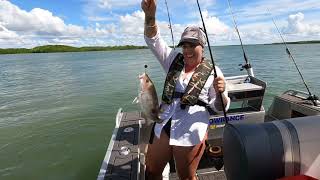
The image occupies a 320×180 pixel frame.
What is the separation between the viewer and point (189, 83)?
294cm

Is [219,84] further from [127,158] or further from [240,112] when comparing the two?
[240,112]

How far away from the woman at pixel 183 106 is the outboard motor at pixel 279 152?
0.77 metres

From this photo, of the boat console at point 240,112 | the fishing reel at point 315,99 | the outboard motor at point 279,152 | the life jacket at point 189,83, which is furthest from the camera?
the fishing reel at point 315,99

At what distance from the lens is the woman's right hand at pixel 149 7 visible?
276 centimetres

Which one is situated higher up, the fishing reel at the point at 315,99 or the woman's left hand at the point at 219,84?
the woman's left hand at the point at 219,84

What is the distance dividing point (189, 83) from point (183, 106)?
0.72 feet

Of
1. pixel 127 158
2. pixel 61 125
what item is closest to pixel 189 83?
pixel 127 158

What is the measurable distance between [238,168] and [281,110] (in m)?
3.91

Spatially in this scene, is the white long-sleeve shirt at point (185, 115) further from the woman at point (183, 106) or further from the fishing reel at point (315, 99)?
the fishing reel at point (315, 99)

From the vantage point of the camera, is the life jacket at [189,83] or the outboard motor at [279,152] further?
the life jacket at [189,83]

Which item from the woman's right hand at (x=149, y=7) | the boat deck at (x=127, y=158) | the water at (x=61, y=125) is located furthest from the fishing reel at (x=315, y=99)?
the water at (x=61, y=125)

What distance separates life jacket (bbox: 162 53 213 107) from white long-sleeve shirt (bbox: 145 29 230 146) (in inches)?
1.7

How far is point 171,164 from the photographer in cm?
501

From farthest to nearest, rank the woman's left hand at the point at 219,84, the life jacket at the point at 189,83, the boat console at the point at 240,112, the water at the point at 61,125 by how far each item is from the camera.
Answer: the water at the point at 61,125
the boat console at the point at 240,112
the life jacket at the point at 189,83
the woman's left hand at the point at 219,84
